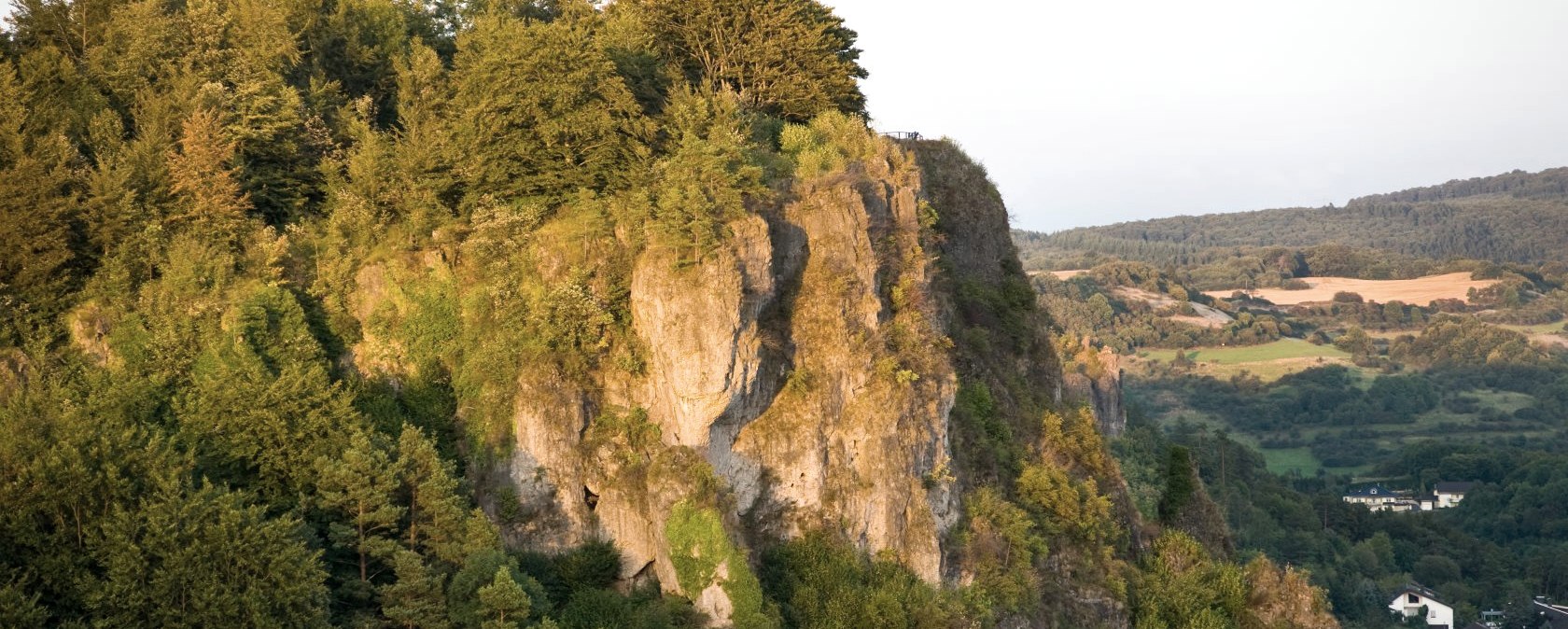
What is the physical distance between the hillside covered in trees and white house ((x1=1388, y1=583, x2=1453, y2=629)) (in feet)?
201

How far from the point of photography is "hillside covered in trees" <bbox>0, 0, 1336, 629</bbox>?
3017cm

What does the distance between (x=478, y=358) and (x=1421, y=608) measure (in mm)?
79947

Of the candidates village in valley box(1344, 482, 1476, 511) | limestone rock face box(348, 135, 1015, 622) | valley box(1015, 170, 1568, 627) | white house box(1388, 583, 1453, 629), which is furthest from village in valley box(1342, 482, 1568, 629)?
limestone rock face box(348, 135, 1015, 622)

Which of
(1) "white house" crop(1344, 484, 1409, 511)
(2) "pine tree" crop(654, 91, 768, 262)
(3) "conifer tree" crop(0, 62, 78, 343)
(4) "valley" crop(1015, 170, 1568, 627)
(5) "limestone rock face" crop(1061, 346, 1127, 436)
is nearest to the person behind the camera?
(3) "conifer tree" crop(0, 62, 78, 343)

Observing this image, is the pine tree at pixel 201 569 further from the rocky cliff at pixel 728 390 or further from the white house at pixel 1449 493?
the white house at pixel 1449 493

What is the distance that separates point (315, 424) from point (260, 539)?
4.11 meters

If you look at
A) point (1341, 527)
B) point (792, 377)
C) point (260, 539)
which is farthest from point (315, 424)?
point (1341, 527)

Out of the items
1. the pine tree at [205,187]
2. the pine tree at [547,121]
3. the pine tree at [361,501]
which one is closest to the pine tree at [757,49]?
the pine tree at [547,121]

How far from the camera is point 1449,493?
444 feet

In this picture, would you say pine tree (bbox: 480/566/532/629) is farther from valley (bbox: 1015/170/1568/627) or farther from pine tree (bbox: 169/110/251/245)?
valley (bbox: 1015/170/1568/627)

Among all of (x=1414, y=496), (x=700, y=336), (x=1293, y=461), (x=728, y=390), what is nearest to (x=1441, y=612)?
(x=1414, y=496)

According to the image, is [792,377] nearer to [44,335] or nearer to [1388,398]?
[44,335]

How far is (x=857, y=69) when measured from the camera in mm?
50531

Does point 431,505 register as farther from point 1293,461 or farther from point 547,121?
point 1293,461
